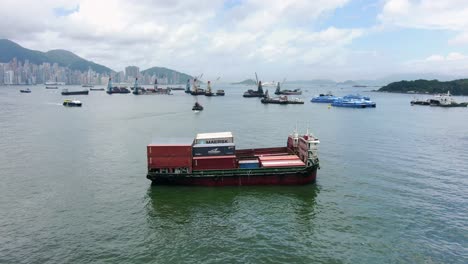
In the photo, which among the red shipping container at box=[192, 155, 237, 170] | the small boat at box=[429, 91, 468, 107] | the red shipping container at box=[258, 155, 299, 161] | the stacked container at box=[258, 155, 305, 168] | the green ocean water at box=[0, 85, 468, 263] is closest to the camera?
the green ocean water at box=[0, 85, 468, 263]

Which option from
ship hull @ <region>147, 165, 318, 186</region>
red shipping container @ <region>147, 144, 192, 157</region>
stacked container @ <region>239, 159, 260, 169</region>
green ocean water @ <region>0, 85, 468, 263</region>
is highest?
red shipping container @ <region>147, 144, 192, 157</region>

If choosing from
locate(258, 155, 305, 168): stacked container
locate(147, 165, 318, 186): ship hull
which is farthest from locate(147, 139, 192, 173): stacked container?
locate(258, 155, 305, 168): stacked container

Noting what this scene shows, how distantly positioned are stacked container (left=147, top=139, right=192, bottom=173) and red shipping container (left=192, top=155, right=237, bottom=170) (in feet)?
3.22

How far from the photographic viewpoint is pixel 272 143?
65438 millimetres

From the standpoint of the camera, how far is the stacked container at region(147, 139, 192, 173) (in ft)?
128

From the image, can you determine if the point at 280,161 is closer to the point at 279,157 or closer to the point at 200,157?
the point at 279,157

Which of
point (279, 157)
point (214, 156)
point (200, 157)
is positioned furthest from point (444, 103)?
point (200, 157)

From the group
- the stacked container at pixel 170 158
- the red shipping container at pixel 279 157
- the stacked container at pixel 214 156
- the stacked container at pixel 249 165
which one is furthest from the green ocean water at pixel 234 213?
the red shipping container at pixel 279 157

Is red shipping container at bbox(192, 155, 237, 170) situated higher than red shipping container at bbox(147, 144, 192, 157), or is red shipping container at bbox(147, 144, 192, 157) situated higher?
red shipping container at bbox(147, 144, 192, 157)

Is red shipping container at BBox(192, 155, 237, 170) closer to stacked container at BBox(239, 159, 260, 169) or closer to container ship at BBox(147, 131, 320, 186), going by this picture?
container ship at BBox(147, 131, 320, 186)

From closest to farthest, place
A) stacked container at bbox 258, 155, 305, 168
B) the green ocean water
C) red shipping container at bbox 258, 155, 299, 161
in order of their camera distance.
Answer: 1. the green ocean water
2. stacked container at bbox 258, 155, 305, 168
3. red shipping container at bbox 258, 155, 299, 161

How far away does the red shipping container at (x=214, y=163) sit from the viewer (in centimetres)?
3980

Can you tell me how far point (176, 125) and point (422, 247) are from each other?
76417 millimetres

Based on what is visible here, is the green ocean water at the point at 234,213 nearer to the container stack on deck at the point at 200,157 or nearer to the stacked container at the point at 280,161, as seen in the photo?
the container stack on deck at the point at 200,157
